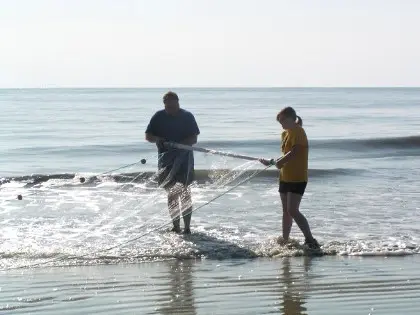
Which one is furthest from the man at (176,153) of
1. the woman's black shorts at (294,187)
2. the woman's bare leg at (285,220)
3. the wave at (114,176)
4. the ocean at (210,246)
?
the wave at (114,176)

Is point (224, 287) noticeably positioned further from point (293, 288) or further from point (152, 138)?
point (152, 138)

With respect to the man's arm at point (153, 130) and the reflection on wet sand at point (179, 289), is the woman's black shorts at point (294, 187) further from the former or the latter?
the man's arm at point (153, 130)

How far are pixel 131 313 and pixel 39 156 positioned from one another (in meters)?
19.2

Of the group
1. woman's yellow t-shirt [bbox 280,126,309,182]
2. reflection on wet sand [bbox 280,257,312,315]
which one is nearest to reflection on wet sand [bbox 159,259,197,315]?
reflection on wet sand [bbox 280,257,312,315]

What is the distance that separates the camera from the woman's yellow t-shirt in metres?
9.70

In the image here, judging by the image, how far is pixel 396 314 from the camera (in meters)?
6.98

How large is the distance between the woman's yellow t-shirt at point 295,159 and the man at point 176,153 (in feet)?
4.96

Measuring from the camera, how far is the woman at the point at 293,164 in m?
9.64

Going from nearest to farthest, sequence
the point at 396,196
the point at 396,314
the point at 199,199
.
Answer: the point at 396,314, the point at 199,199, the point at 396,196

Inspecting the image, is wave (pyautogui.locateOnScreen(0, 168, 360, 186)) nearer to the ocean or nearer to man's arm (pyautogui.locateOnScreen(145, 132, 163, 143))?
the ocean

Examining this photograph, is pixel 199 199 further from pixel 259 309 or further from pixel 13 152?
pixel 13 152

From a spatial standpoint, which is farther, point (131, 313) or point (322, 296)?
point (322, 296)

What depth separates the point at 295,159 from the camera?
9750 mm

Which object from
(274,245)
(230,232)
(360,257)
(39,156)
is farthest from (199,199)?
(39,156)
